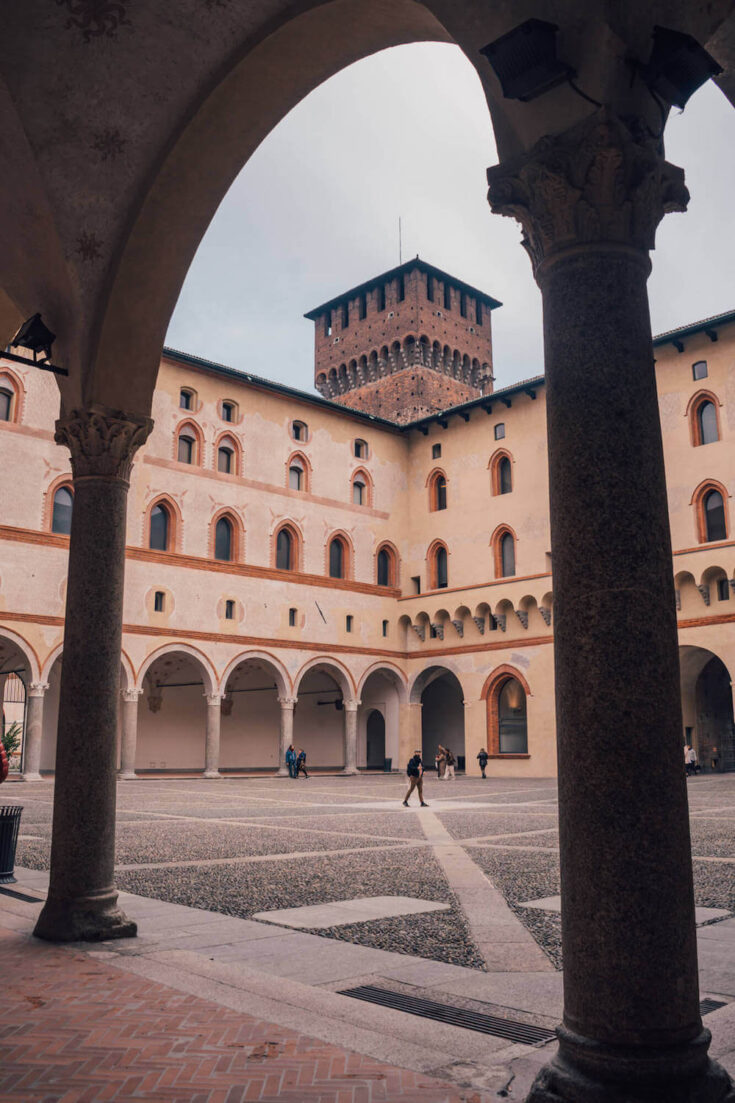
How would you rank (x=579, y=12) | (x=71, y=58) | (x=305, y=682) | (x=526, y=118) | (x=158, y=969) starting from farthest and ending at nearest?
(x=305, y=682) < (x=71, y=58) < (x=158, y=969) < (x=526, y=118) < (x=579, y=12)

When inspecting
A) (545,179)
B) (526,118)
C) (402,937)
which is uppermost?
(526,118)

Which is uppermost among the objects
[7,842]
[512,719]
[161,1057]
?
[512,719]

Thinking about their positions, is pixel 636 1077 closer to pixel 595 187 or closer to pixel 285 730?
pixel 595 187

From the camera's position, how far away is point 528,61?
365cm

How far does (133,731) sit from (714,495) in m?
19.7

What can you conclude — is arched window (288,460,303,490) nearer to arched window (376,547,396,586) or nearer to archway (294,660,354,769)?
arched window (376,547,396,586)

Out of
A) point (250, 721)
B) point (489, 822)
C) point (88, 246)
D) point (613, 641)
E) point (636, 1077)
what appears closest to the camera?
point (636, 1077)

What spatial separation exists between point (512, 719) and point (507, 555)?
6.05 m

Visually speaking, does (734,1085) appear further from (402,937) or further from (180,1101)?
(402,937)

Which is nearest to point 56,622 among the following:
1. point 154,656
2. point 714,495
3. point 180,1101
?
point 154,656

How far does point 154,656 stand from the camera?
99.7 feet

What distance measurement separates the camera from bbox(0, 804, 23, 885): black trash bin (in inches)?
320

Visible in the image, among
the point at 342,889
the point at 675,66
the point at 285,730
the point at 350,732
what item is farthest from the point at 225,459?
the point at 675,66

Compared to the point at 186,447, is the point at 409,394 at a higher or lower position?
higher
